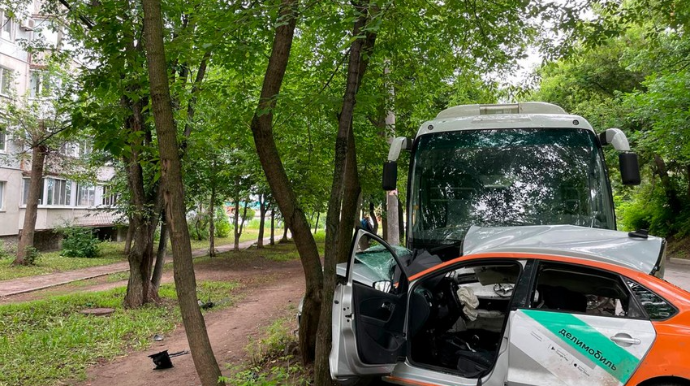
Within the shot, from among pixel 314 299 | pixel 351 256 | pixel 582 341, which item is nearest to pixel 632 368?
pixel 582 341

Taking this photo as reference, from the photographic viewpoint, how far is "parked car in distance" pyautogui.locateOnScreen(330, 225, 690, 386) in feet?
11.1

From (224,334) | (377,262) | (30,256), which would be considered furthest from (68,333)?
(30,256)

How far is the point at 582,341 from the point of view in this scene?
3471mm

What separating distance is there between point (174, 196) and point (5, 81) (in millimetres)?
24857

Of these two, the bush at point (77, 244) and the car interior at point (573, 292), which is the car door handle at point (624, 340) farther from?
the bush at point (77, 244)

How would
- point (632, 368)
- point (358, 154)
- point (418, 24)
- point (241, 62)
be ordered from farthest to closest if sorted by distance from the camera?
point (358, 154) < point (418, 24) < point (241, 62) < point (632, 368)

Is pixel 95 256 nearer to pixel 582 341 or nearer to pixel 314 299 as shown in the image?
pixel 314 299

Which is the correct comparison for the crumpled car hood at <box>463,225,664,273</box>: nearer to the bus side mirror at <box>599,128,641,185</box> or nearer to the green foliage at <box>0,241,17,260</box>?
the bus side mirror at <box>599,128,641,185</box>

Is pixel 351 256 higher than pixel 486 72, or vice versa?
pixel 486 72

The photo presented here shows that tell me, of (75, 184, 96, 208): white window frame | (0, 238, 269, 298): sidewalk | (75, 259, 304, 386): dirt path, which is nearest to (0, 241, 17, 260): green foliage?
(0, 238, 269, 298): sidewalk

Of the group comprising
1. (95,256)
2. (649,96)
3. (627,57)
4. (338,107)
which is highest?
(627,57)

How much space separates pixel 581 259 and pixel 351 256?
1735mm

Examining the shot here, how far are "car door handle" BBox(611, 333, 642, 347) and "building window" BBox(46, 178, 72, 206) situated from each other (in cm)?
2901

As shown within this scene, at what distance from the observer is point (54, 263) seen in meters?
20.6
